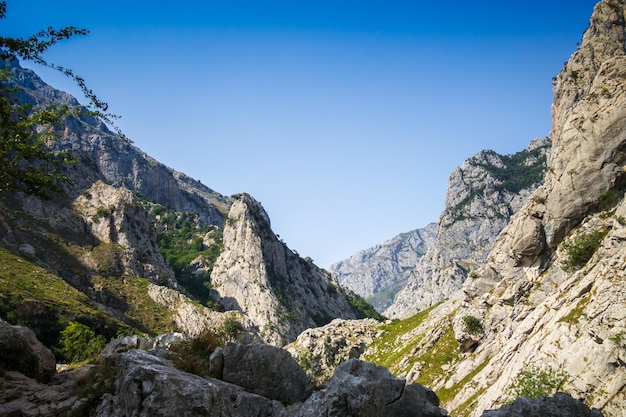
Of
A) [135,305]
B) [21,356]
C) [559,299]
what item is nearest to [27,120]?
[21,356]

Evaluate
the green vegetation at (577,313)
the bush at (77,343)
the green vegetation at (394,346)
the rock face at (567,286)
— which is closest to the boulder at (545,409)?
the rock face at (567,286)

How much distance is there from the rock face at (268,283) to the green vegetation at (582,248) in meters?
101

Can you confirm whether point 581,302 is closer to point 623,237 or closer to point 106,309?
point 623,237

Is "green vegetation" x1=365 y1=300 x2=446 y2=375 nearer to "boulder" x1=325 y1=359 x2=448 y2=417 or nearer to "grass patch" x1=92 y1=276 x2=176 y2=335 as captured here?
"boulder" x1=325 y1=359 x2=448 y2=417

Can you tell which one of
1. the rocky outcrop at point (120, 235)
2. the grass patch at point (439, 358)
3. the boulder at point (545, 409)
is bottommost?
the boulder at point (545, 409)

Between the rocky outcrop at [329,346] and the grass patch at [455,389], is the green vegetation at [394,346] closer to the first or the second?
the rocky outcrop at [329,346]

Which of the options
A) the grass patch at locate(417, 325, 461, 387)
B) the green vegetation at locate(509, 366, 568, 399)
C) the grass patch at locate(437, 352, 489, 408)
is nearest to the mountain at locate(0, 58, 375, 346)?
the grass patch at locate(417, 325, 461, 387)

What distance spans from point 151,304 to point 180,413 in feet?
360

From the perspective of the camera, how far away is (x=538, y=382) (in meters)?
30.2

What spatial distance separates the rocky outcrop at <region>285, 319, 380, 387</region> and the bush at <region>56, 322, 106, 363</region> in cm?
4097

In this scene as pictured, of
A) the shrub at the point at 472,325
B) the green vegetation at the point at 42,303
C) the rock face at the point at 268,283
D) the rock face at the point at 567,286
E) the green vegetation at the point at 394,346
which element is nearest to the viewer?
the rock face at the point at 567,286

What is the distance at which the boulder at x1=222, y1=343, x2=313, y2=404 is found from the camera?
42.4 ft

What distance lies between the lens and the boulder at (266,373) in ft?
42.4

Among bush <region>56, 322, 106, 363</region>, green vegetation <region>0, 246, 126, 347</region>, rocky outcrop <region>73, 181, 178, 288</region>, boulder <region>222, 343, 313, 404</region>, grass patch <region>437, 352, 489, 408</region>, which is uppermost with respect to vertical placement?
rocky outcrop <region>73, 181, 178, 288</region>
